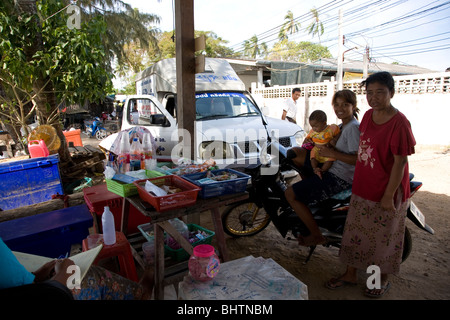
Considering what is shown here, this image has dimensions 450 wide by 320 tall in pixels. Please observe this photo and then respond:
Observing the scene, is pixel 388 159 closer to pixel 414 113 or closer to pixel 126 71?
pixel 414 113

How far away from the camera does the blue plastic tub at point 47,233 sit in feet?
8.32

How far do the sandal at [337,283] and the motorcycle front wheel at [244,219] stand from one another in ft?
3.50

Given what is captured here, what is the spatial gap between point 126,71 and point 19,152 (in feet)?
103

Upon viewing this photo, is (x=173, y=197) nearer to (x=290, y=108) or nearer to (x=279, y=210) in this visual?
(x=279, y=210)

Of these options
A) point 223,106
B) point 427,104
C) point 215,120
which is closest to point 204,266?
point 215,120

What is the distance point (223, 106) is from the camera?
531cm

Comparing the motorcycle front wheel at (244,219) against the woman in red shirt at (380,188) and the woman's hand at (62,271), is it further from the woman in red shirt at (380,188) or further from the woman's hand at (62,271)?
the woman's hand at (62,271)

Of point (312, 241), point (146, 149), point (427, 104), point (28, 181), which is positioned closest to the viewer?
point (312, 241)

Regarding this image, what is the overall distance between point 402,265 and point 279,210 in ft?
4.62

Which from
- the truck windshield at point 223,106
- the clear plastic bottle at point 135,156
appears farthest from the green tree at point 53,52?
the clear plastic bottle at point 135,156

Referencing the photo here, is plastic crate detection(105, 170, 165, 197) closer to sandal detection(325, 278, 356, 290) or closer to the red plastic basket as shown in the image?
the red plastic basket

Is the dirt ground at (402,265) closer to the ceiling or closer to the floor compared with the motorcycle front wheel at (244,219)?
closer to the floor

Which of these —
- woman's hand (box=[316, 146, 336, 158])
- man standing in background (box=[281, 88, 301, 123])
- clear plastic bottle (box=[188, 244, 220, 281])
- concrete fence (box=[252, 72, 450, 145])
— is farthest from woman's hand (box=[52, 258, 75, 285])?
concrete fence (box=[252, 72, 450, 145])

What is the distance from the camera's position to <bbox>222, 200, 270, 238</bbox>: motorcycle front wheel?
3.39m
